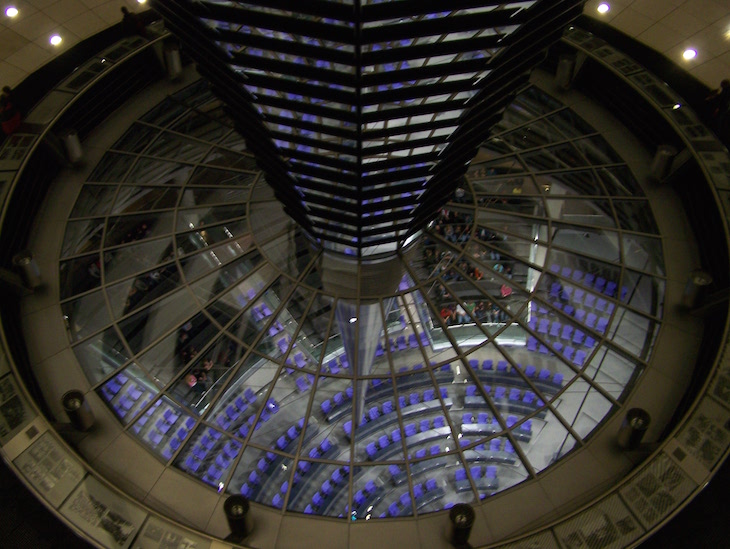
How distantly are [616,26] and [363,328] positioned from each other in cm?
1874

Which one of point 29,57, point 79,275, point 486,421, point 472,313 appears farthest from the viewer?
point 29,57

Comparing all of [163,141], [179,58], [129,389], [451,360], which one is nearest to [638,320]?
[451,360]

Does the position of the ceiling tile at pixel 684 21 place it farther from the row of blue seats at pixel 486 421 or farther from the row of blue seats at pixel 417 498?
the row of blue seats at pixel 417 498

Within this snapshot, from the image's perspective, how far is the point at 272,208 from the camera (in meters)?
21.9

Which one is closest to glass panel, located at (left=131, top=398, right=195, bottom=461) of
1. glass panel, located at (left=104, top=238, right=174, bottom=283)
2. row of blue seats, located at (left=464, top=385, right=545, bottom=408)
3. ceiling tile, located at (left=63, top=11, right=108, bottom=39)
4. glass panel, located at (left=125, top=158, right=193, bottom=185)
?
glass panel, located at (left=104, top=238, right=174, bottom=283)

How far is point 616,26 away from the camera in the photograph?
96.4ft

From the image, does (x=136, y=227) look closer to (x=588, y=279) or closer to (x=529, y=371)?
(x=529, y=371)

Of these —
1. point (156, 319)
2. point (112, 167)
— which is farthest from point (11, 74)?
point (156, 319)

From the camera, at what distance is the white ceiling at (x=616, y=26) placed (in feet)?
91.7

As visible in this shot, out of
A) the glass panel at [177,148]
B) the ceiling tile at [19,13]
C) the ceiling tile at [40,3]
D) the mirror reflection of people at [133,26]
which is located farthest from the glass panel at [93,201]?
the ceiling tile at [40,3]

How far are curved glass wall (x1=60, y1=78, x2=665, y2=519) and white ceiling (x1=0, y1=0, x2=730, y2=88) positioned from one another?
821 cm

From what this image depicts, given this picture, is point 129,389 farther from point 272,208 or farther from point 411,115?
point 411,115

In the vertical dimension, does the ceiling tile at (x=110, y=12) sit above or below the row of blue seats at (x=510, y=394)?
above

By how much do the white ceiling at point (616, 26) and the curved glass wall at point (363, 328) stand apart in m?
8.21
